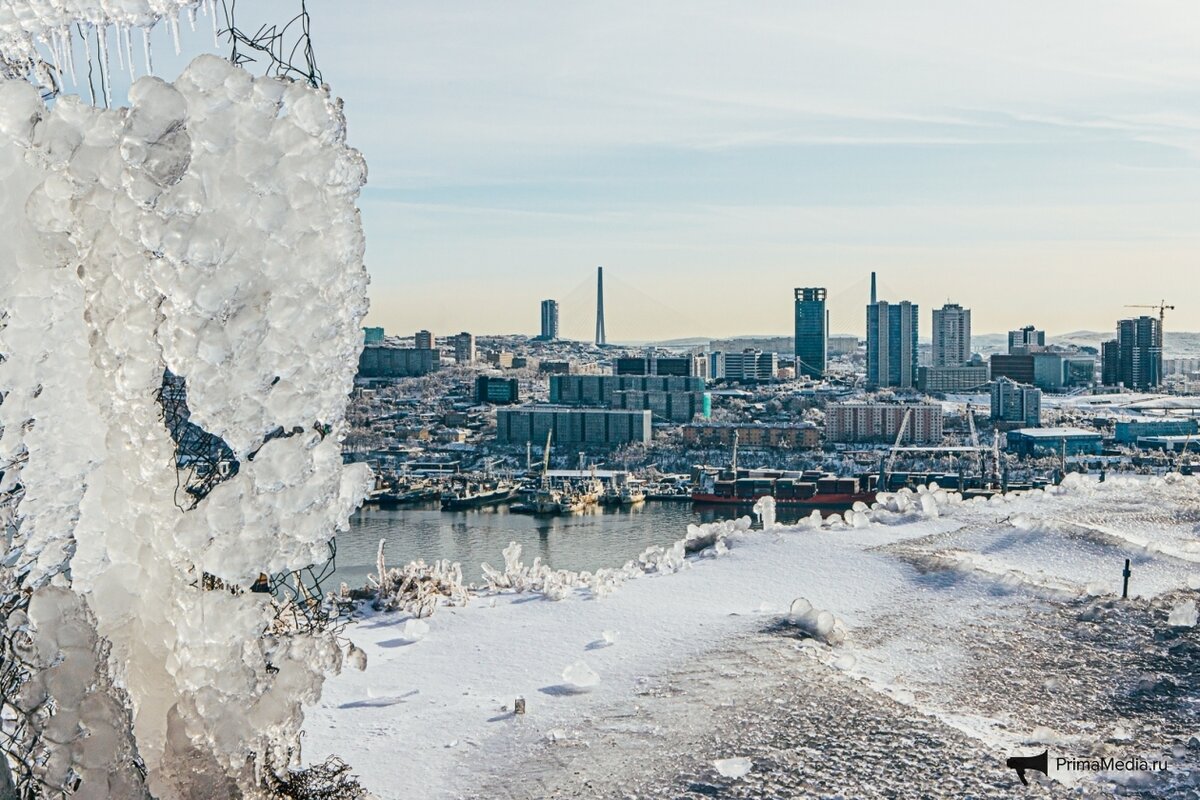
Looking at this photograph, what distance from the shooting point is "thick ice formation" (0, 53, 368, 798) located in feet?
5.38

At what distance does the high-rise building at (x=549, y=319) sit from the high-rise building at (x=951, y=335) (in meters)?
22.7

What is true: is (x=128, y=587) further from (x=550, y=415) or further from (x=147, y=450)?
(x=550, y=415)

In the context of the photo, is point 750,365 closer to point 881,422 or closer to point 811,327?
point 811,327

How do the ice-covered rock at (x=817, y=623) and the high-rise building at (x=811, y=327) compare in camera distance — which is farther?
the high-rise building at (x=811, y=327)

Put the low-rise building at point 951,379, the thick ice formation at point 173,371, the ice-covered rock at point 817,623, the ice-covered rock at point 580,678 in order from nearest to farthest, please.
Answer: the thick ice formation at point 173,371
the ice-covered rock at point 580,678
the ice-covered rock at point 817,623
the low-rise building at point 951,379

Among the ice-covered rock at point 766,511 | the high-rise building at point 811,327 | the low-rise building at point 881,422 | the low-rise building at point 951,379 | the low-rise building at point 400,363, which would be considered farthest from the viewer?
the high-rise building at point 811,327

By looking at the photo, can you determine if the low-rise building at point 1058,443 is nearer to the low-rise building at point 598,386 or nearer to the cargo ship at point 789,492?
the cargo ship at point 789,492

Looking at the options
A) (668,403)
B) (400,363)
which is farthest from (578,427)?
(400,363)

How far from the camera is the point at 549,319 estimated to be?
210 feet

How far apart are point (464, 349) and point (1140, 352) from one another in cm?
2148

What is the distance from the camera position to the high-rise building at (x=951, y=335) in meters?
46.5

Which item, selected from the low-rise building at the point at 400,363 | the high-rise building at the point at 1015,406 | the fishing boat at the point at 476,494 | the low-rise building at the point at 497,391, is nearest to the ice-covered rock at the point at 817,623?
the fishing boat at the point at 476,494

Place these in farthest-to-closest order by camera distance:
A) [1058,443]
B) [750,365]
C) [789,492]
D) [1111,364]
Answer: [750,365] < [1111,364] < [1058,443] < [789,492]

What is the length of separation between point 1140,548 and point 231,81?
4.73 metres
